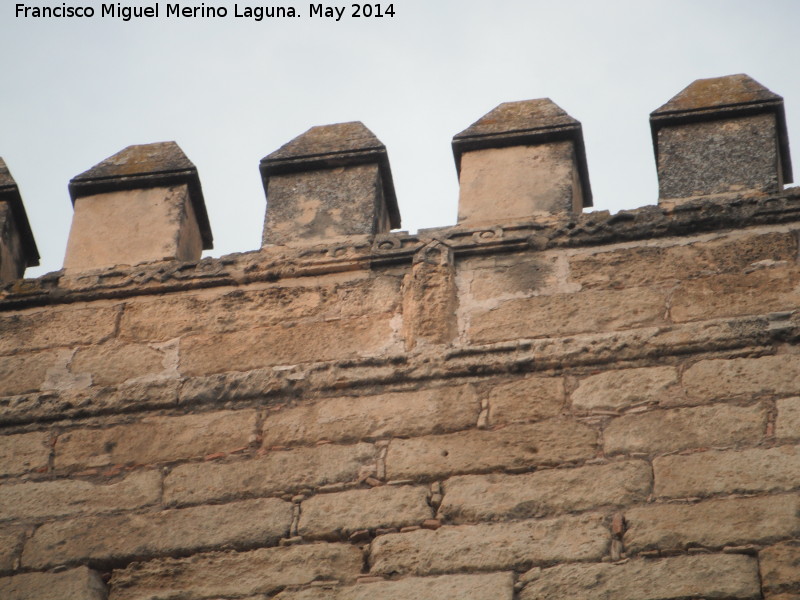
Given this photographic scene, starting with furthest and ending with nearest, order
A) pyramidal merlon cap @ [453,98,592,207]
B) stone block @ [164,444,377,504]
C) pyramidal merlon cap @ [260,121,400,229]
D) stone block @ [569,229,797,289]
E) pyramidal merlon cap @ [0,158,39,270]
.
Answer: pyramidal merlon cap @ [0,158,39,270]
pyramidal merlon cap @ [260,121,400,229]
pyramidal merlon cap @ [453,98,592,207]
stone block @ [569,229,797,289]
stone block @ [164,444,377,504]

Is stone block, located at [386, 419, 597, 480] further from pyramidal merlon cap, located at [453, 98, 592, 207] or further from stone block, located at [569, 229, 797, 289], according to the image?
pyramidal merlon cap, located at [453, 98, 592, 207]

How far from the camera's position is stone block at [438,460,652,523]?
4.61 metres

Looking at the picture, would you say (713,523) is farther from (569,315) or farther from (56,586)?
(56,586)

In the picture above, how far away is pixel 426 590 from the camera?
4.49 m

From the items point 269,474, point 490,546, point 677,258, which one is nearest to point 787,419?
point 677,258

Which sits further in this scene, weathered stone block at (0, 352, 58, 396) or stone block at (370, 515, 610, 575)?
weathered stone block at (0, 352, 58, 396)

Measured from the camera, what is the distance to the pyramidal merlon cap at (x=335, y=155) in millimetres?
5812

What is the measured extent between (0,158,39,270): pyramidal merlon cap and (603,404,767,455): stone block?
2.61 meters

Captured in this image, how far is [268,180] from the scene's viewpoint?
5.90m

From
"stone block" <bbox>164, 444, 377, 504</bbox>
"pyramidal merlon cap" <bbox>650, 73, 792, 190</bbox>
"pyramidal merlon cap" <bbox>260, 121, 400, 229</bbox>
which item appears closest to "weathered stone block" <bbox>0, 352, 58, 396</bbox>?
"stone block" <bbox>164, 444, 377, 504</bbox>

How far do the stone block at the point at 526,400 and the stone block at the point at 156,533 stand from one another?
730 mm

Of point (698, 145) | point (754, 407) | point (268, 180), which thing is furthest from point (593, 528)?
point (268, 180)

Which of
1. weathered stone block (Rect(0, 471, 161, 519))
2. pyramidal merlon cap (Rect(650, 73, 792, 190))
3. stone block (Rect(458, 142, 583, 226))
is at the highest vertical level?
pyramidal merlon cap (Rect(650, 73, 792, 190))

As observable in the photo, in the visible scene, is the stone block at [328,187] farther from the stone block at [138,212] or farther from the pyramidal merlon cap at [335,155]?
the stone block at [138,212]
